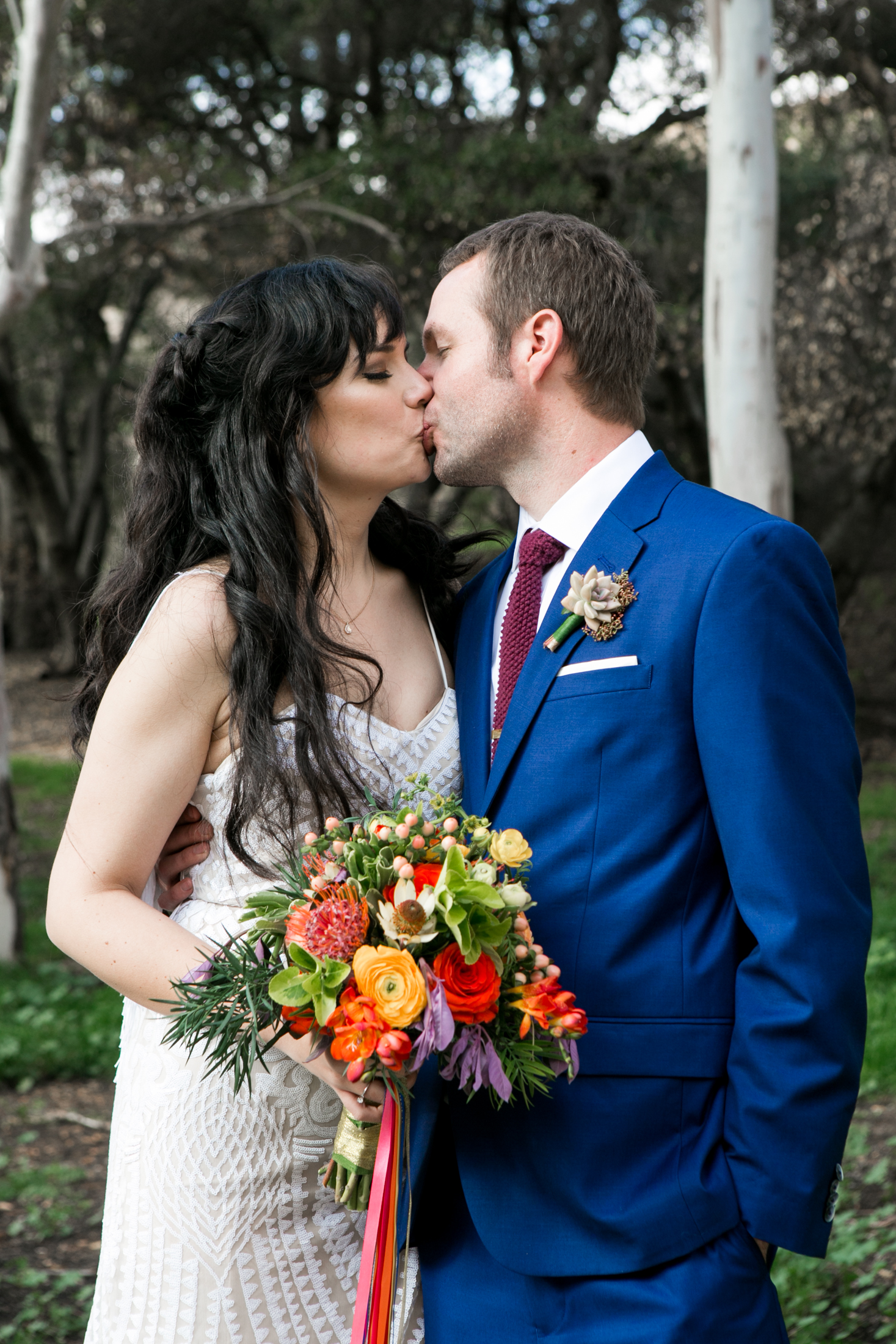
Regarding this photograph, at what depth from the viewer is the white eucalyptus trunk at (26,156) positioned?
591cm

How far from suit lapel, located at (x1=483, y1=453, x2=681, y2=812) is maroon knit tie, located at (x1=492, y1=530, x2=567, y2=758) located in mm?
94

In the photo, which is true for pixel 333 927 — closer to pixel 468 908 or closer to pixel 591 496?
pixel 468 908

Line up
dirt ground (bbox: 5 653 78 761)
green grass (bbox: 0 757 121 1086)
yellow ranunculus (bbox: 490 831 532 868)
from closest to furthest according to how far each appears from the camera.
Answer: yellow ranunculus (bbox: 490 831 532 868) < green grass (bbox: 0 757 121 1086) < dirt ground (bbox: 5 653 78 761)

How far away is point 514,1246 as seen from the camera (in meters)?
1.98

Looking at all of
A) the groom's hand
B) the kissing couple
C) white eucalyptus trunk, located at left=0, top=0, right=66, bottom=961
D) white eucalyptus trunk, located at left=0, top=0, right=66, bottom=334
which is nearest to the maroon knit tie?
the kissing couple

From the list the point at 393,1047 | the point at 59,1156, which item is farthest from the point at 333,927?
the point at 59,1156

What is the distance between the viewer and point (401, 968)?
5.32ft

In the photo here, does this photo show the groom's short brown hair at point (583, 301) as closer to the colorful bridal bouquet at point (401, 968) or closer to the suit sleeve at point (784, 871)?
the suit sleeve at point (784, 871)

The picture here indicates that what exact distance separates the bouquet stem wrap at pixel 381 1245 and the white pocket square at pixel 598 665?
2.58 ft

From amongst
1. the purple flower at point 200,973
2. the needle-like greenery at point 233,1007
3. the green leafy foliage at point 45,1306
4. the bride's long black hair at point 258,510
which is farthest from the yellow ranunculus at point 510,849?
the green leafy foliage at point 45,1306

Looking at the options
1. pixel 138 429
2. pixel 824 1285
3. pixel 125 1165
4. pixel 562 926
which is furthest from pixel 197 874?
pixel 824 1285

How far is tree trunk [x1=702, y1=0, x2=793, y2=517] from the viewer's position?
17.2 ft

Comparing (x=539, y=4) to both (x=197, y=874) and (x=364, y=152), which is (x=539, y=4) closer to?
(x=364, y=152)

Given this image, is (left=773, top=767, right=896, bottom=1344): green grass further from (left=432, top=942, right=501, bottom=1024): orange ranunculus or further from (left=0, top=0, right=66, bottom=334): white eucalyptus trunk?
(left=0, top=0, right=66, bottom=334): white eucalyptus trunk
